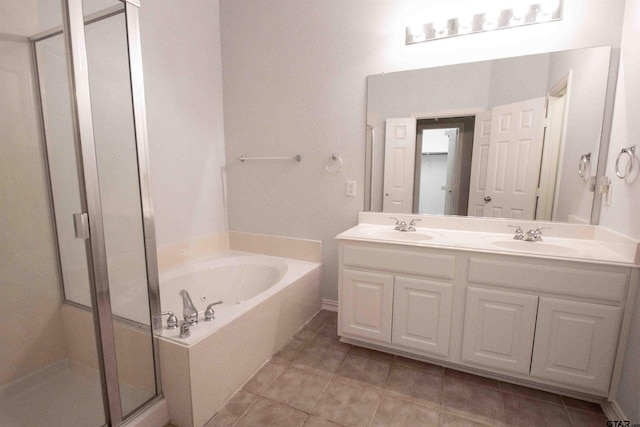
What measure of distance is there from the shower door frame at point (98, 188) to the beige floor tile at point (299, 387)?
0.55m

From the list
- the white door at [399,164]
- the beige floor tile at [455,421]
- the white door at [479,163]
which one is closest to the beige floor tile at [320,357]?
the beige floor tile at [455,421]

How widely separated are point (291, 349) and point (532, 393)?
1322 mm

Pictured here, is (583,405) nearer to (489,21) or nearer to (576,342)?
(576,342)

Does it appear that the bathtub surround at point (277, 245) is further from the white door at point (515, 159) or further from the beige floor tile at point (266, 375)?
the white door at point (515, 159)

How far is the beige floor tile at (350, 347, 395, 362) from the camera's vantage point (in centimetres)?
185

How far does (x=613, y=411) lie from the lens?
54.2 inches

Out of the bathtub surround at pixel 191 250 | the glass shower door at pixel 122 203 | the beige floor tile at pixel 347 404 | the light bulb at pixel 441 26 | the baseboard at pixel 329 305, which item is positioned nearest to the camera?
the glass shower door at pixel 122 203

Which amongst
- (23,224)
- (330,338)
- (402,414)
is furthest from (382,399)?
(23,224)

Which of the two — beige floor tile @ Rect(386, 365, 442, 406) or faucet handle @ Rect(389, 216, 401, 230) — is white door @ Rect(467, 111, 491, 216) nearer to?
faucet handle @ Rect(389, 216, 401, 230)

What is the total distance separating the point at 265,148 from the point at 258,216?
58cm

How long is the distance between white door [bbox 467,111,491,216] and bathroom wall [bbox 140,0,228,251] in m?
1.97

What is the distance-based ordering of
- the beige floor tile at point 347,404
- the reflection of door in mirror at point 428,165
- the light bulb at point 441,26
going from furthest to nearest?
1. the reflection of door in mirror at point 428,165
2. the light bulb at point 441,26
3. the beige floor tile at point 347,404

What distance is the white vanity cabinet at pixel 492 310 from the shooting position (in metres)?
1.37

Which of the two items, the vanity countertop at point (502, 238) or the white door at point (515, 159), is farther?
Answer: the white door at point (515, 159)
